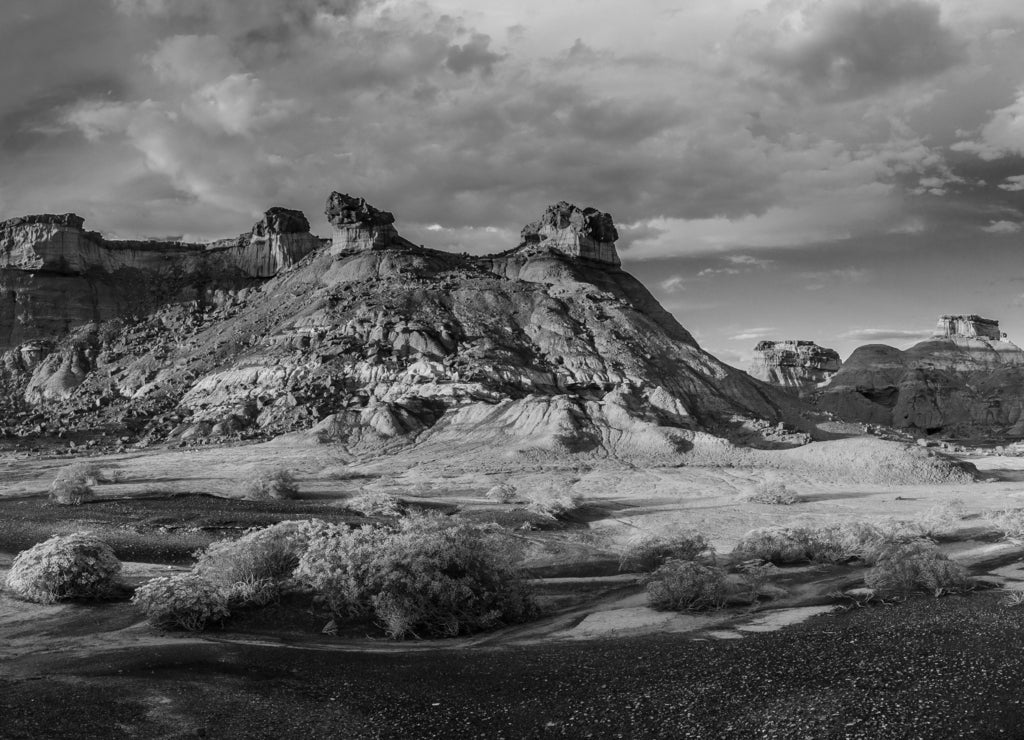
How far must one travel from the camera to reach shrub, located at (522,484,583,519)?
3510 cm

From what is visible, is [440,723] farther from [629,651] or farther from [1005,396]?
[1005,396]

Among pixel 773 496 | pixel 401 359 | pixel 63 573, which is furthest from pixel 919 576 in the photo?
pixel 401 359

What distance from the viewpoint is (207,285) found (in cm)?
10125

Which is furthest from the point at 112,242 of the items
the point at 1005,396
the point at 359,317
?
the point at 1005,396

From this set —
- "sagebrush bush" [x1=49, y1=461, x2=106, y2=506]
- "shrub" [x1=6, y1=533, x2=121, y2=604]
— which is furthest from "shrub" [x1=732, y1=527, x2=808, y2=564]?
"sagebrush bush" [x1=49, y1=461, x2=106, y2=506]

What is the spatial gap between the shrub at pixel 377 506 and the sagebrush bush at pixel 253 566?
1227 cm

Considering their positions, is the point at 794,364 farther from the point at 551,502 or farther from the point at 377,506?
the point at 377,506

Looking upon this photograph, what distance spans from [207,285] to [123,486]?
216 ft

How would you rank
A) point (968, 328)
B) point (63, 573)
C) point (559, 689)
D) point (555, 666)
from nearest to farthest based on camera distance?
point (559, 689) < point (555, 666) < point (63, 573) < point (968, 328)

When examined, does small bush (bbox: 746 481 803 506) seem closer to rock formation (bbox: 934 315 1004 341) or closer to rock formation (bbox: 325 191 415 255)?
rock formation (bbox: 325 191 415 255)

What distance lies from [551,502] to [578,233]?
65.9 m

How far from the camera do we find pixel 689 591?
2042cm

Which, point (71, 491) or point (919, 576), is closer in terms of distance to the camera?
point (919, 576)

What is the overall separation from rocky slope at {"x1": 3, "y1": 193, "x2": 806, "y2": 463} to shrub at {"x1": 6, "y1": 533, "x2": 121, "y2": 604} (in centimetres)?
3578
